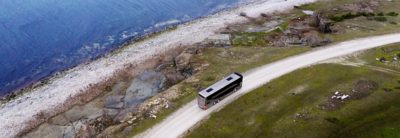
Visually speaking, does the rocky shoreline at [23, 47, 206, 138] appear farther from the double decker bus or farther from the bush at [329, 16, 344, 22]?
the bush at [329, 16, 344, 22]

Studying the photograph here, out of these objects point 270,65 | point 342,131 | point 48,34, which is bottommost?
point 342,131

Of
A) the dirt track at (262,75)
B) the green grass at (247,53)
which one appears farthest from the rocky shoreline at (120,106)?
the dirt track at (262,75)

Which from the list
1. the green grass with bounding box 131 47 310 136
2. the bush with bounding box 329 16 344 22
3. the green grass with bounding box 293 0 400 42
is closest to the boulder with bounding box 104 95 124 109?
the green grass with bounding box 131 47 310 136

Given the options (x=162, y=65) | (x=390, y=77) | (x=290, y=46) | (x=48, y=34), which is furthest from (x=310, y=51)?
(x=48, y=34)

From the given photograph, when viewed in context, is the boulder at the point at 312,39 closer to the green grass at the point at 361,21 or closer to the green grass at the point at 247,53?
the green grass at the point at 247,53

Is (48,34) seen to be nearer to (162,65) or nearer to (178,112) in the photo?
(162,65)

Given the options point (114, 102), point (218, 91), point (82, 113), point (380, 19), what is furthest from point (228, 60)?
point (380, 19)

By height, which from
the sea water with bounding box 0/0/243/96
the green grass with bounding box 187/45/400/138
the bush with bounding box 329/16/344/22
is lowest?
the green grass with bounding box 187/45/400/138
